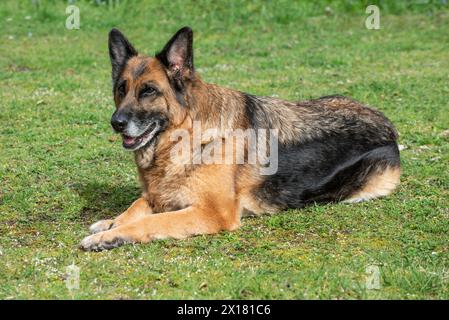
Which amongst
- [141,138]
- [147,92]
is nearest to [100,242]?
[141,138]

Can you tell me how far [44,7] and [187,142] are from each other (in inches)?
447

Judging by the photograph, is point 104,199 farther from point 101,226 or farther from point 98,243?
point 98,243

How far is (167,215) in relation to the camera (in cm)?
673

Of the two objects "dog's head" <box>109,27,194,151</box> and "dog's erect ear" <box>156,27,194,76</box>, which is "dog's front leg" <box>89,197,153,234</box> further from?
"dog's erect ear" <box>156,27,194,76</box>

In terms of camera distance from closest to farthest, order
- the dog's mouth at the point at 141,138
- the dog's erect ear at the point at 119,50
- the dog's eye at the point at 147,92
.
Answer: the dog's eye at the point at 147,92, the dog's mouth at the point at 141,138, the dog's erect ear at the point at 119,50

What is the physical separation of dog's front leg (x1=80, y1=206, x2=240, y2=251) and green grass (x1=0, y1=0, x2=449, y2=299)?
0.37 ft

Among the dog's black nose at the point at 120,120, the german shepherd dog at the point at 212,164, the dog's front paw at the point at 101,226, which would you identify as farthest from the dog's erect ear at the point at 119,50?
the dog's front paw at the point at 101,226

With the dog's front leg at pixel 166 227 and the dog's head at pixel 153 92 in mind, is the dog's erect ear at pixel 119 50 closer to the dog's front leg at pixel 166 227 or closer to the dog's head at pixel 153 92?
the dog's head at pixel 153 92

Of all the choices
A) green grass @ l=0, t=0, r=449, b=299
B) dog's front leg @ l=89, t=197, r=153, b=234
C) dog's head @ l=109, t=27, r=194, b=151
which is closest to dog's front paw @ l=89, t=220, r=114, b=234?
dog's front leg @ l=89, t=197, r=153, b=234

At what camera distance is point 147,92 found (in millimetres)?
6812

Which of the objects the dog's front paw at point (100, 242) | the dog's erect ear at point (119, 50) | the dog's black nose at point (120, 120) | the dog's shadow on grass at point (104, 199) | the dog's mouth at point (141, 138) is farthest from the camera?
the dog's shadow on grass at point (104, 199)

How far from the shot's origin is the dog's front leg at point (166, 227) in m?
6.45

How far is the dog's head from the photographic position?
677cm

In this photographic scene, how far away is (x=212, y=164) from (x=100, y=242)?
1258 mm
